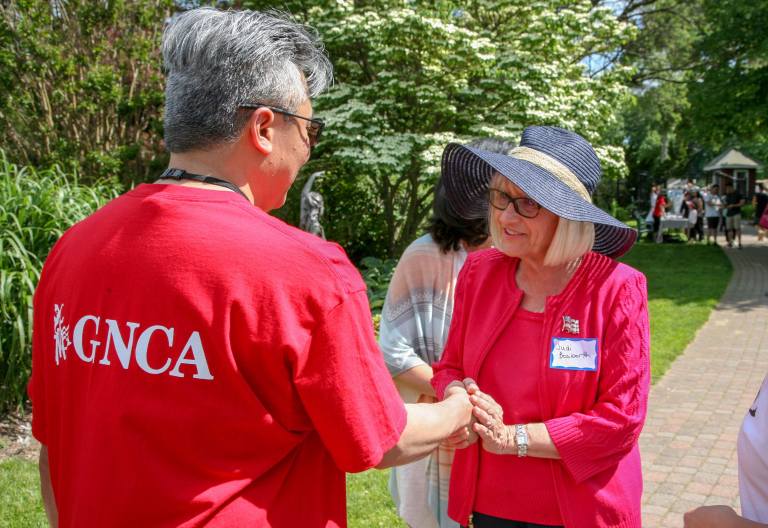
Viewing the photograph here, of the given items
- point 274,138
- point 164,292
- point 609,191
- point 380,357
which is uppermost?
point 274,138

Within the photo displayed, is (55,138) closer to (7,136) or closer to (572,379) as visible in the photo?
(7,136)

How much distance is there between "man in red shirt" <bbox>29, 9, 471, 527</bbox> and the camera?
4.62 ft

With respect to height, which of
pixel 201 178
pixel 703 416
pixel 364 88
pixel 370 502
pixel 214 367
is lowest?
pixel 703 416

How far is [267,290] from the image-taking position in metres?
1.40

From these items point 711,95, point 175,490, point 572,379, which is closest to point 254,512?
point 175,490

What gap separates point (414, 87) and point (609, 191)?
2953 cm

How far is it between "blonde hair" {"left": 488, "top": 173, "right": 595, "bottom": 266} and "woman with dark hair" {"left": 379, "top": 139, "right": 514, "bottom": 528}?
0.54 m

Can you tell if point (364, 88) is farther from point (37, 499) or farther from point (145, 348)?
point (145, 348)

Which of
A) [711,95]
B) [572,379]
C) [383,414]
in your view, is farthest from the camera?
[711,95]

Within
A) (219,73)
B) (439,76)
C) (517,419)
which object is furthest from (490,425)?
(439,76)

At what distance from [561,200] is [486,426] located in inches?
28.2

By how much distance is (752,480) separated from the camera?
177cm

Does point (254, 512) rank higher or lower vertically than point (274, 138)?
lower

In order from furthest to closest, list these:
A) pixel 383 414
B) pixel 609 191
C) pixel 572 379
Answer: pixel 609 191 → pixel 572 379 → pixel 383 414
